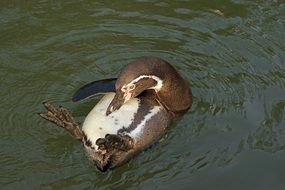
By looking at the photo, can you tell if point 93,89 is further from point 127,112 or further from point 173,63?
point 173,63

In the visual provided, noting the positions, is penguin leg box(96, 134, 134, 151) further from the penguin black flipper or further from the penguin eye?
the penguin black flipper

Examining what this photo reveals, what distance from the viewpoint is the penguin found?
5.22m

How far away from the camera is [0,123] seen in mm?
5816

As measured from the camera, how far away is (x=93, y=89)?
575 centimetres

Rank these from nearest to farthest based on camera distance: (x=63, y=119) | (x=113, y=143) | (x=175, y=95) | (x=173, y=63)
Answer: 1. (x=113, y=143)
2. (x=63, y=119)
3. (x=175, y=95)
4. (x=173, y=63)

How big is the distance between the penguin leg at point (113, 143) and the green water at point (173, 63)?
0.93 feet

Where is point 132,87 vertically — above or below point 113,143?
above

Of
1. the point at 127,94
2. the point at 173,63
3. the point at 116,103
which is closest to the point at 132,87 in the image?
the point at 127,94

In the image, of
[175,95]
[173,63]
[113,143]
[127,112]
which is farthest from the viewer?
[173,63]

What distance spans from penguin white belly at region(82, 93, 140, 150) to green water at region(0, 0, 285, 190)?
27cm

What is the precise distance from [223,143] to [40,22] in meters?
2.63

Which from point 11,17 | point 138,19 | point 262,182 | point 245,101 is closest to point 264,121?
point 245,101

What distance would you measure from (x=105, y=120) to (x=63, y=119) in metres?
0.32

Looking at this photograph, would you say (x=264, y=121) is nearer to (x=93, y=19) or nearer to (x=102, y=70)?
(x=102, y=70)
